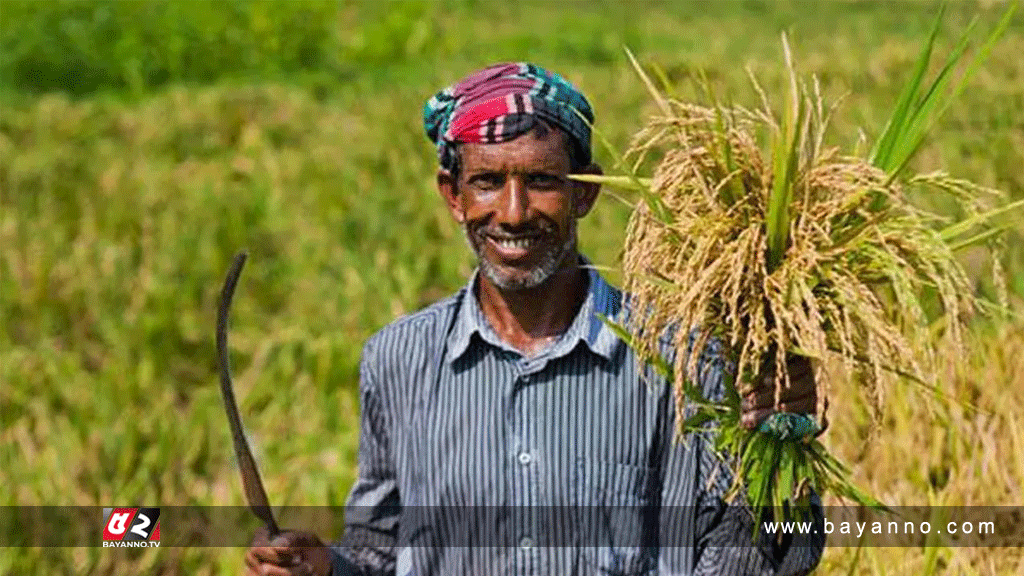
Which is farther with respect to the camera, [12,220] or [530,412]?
[12,220]

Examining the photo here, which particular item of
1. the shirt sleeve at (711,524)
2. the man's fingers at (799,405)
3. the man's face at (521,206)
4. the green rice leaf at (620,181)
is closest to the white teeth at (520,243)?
the man's face at (521,206)

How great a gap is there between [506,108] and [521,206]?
0.43 feet

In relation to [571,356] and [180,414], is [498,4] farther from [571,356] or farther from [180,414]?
[571,356]

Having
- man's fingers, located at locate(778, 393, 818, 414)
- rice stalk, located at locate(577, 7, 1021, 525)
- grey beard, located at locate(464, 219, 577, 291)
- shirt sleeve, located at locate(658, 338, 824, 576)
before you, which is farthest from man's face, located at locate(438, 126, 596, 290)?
man's fingers, located at locate(778, 393, 818, 414)

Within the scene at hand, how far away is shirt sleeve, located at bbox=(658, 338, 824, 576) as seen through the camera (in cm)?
263

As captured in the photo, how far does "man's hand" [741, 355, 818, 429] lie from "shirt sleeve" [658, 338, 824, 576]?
115 mm

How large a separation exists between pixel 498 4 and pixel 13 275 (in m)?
8.55

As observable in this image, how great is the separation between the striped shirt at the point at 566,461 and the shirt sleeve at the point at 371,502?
0.08m

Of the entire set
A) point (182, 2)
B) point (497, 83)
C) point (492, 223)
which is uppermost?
point (182, 2)

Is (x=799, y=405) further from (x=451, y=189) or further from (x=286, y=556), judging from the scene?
(x=286, y=556)

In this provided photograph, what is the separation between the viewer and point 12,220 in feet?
24.6

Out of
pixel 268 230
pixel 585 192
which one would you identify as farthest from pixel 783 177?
pixel 268 230

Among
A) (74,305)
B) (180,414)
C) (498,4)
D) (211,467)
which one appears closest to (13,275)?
(74,305)

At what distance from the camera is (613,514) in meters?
2.73
